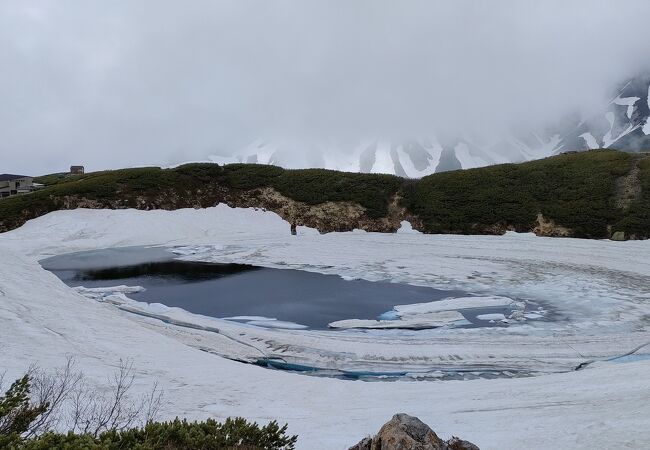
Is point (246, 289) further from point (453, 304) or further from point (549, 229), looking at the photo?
point (549, 229)

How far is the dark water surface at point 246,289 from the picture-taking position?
17317mm

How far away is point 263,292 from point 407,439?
16.2 metres

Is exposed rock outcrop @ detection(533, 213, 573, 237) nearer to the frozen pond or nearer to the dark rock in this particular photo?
the frozen pond

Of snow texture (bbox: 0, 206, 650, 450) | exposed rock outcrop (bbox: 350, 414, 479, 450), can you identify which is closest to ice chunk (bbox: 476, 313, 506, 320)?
snow texture (bbox: 0, 206, 650, 450)

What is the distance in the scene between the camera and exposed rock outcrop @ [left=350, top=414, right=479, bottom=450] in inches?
182

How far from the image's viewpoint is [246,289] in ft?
69.1

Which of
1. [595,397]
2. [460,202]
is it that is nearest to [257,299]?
[595,397]

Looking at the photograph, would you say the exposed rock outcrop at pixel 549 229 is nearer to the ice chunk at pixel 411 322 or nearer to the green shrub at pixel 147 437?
the ice chunk at pixel 411 322

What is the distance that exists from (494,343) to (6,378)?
38.6ft

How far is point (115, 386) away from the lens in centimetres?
896

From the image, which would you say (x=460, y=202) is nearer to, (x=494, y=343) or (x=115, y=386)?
(x=494, y=343)

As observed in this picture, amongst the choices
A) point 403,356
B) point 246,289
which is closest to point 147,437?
point 403,356

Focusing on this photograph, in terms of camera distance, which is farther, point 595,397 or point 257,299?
point 257,299

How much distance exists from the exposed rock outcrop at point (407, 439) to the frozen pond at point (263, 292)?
10318 mm
